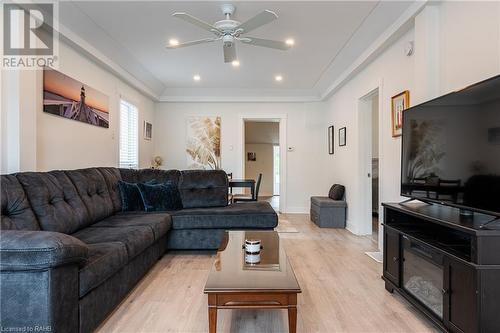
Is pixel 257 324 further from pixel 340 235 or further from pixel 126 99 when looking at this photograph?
pixel 126 99

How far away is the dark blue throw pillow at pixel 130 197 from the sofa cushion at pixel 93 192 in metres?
0.24

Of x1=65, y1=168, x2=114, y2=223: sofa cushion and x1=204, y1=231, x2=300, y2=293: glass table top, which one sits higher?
x1=65, y1=168, x2=114, y2=223: sofa cushion

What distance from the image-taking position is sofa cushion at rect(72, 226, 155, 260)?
2.27 meters

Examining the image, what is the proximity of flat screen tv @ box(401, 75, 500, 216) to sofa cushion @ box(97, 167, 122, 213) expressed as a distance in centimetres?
302

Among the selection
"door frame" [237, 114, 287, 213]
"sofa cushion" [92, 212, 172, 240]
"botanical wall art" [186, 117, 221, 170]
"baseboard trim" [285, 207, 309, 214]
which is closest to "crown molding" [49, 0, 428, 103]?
"door frame" [237, 114, 287, 213]

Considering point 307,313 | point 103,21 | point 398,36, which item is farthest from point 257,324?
point 103,21

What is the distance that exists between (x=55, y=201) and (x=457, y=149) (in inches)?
117

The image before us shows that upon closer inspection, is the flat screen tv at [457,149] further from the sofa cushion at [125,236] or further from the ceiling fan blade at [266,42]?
the sofa cushion at [125,236]

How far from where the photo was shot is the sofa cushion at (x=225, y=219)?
342cm

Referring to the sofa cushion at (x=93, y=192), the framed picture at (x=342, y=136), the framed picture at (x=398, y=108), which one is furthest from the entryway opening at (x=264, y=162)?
the sofa cushion at (x=93, y=192)

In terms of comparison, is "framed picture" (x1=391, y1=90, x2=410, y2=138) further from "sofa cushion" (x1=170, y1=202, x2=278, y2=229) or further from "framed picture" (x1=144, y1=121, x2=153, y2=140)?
"framed picture" (x1=144, y1=121, x2=153, y2=140)

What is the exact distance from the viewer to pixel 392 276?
2406mm

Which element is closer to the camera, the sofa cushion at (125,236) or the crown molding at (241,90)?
the sofa cushion at (125,236)

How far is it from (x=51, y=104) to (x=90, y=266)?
2.06 metres
